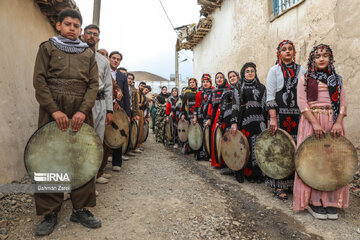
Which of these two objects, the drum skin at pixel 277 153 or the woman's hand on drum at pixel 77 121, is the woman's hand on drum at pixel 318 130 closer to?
the drum skin at pixel 277 153

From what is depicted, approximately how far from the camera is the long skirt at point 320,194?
8.37 feet

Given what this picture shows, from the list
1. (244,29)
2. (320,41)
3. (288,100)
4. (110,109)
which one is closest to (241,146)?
(288,100)

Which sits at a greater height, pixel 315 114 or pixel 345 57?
pixel 345 57

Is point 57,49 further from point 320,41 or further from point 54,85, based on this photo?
point 320,41

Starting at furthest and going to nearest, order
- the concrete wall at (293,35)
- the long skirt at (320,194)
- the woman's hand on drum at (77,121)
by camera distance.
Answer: the concrete wall at (293,35) → the long skirt at (320,194) → the woman's hand on drum at (77,121)

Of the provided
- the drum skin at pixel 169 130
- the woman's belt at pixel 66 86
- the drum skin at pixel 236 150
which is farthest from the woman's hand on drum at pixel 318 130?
the drum skin at pixel 169 130

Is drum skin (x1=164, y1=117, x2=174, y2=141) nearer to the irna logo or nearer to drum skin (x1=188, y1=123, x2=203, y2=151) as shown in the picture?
drum skin (x1=188, y1=123, x2=203, y2=151)

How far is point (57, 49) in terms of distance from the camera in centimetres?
218

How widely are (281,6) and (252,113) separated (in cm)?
418

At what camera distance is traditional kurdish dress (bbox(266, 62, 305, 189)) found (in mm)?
3041

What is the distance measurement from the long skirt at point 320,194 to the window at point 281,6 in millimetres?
4138

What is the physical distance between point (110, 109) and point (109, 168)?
1.90 meters

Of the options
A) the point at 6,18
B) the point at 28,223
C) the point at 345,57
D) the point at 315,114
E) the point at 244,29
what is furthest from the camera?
the point at 244,29

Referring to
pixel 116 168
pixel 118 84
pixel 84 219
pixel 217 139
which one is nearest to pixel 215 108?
pixel 217 139
